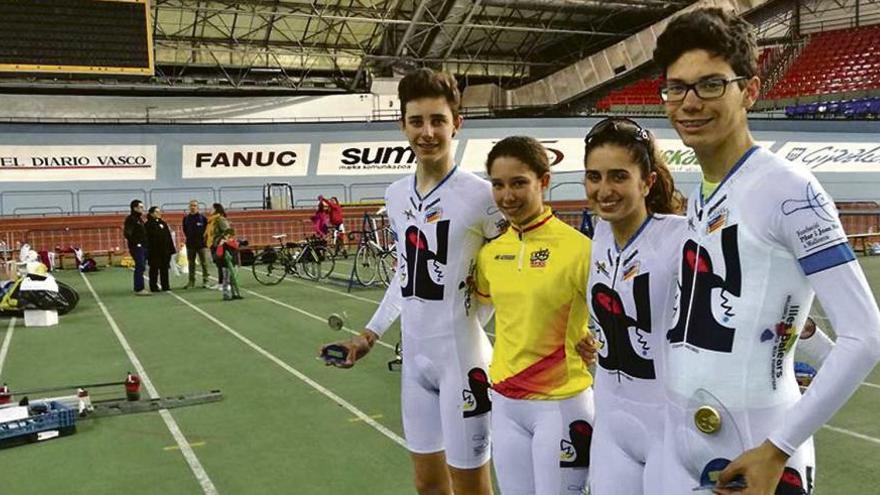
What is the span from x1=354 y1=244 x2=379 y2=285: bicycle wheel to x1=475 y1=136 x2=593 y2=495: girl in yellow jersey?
37.8 ft

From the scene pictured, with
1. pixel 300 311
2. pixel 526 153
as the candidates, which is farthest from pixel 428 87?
pixel 300 311

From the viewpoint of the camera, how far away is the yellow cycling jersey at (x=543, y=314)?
8.21ft

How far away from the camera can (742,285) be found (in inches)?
65.4

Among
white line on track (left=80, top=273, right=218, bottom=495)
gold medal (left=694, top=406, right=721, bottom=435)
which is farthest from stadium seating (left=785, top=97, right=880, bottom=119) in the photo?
gold medal (left=694, top=406, right=721, bottom=435)

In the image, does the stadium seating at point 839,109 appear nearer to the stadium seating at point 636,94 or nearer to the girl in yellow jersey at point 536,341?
the stadium seating at point 636,94

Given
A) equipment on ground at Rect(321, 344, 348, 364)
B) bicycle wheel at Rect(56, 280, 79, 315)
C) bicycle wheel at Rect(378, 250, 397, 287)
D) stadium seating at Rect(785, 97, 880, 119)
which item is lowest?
bicycle wheel at Rect(56, 280, 79, 315)

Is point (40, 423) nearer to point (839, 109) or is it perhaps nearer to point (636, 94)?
point (839, 109)

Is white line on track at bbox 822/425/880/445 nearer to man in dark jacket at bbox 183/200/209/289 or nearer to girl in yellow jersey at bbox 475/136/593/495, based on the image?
girl in yellow jersey at bbox 475/136/593/495

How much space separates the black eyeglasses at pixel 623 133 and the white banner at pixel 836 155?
2544 centimetres

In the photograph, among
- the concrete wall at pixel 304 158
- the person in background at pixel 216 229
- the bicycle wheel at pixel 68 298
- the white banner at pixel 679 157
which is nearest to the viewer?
the bicycle wheel at pixel 68 298

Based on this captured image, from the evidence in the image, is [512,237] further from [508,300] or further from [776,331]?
[776,331]

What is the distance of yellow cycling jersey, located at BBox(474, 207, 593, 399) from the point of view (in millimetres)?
2502

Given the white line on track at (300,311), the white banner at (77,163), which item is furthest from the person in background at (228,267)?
the white banner at (77,163)

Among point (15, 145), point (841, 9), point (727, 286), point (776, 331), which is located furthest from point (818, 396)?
point (841, 9)
